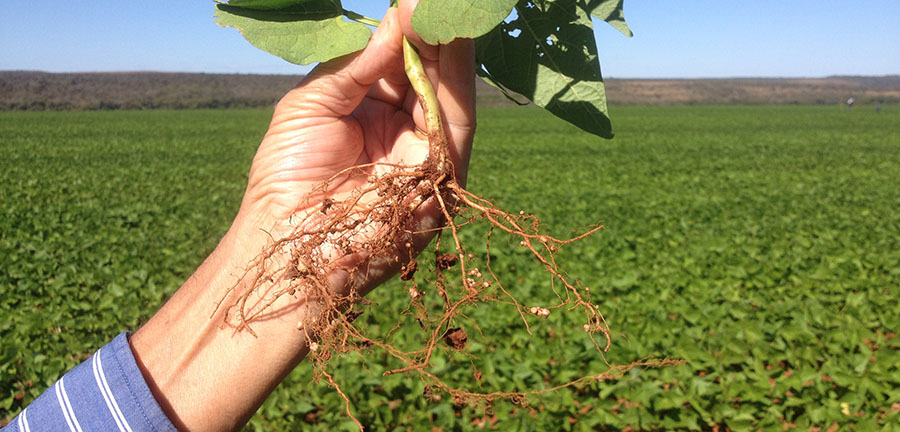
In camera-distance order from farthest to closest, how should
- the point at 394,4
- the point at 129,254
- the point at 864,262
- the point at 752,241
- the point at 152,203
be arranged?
the point at 152,203, the point at 752,241, the point at 129,254, the point at 864,262, the point at 394,4

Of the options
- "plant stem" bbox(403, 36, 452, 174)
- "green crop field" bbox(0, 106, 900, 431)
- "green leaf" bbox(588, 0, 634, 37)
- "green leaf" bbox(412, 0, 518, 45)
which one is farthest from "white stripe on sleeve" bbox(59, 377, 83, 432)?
"green leaf" bbox(588, 0, 634, 37)

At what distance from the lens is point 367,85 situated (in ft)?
5.21

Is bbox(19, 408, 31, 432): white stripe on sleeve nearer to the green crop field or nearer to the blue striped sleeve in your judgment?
the blue striped sleeve

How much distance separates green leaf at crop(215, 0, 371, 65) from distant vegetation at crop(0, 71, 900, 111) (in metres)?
68.5

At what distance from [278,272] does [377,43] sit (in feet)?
2.20

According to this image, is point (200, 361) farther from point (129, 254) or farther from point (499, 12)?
point (129, 254)

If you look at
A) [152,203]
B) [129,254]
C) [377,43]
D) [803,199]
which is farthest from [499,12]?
[803,199]

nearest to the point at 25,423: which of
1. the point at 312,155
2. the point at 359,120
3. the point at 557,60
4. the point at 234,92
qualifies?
the point at 312,155

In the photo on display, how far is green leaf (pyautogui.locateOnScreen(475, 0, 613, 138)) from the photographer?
1.54 meters

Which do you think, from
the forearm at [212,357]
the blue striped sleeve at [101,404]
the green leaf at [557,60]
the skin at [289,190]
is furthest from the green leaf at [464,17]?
the blue striped sleeve at [101,404]

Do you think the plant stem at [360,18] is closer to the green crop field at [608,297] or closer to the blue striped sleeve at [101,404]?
the green crop field at [608,297]

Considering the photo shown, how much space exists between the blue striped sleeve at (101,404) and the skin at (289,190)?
48 millimetres

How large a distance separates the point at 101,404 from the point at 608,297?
5.57 m

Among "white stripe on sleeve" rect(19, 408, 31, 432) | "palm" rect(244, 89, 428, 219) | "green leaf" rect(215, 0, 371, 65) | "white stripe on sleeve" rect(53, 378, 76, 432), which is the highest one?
"green leaf" rect(215, 0, 371, 65)
